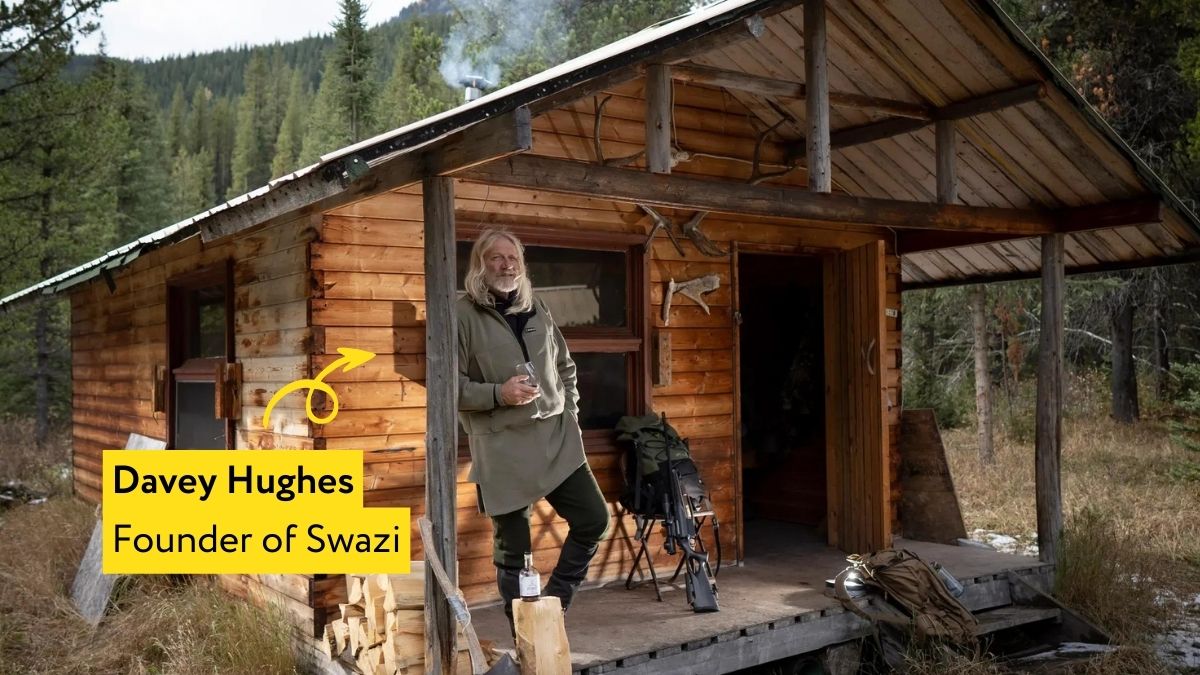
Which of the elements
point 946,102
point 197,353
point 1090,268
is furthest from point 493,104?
point 1090,268

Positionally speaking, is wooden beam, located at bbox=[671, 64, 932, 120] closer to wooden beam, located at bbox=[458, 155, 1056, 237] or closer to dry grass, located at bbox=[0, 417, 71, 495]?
wooden beam, located at bbox=[458, 155, 1056, 237]

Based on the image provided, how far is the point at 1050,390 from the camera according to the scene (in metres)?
7.32

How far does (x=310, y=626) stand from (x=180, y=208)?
37238 mm

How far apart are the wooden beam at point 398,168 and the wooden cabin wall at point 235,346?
0.82 m

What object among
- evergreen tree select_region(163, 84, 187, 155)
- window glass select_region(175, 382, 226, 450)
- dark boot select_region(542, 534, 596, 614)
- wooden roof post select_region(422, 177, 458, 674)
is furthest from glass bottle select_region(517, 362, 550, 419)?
evergreen tree select_region(163, 84, 187, 155)

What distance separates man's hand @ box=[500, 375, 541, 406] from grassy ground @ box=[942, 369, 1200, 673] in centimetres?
390

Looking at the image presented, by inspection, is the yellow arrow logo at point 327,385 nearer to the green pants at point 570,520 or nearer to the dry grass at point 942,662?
the green pants at point 570,520

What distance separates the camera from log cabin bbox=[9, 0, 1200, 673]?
4.86 metres

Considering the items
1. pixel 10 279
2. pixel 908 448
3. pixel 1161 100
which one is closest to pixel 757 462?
pixel 908 448

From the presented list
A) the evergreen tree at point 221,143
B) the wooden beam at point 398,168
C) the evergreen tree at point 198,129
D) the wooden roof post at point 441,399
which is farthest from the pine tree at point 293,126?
the wooden roof post at point 441,399

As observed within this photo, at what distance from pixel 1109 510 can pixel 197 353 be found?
8.49m

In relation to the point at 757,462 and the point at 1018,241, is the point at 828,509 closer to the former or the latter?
the point at 757,462

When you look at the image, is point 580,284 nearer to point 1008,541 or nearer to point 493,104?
point 493,104

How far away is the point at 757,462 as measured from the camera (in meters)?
9.61
